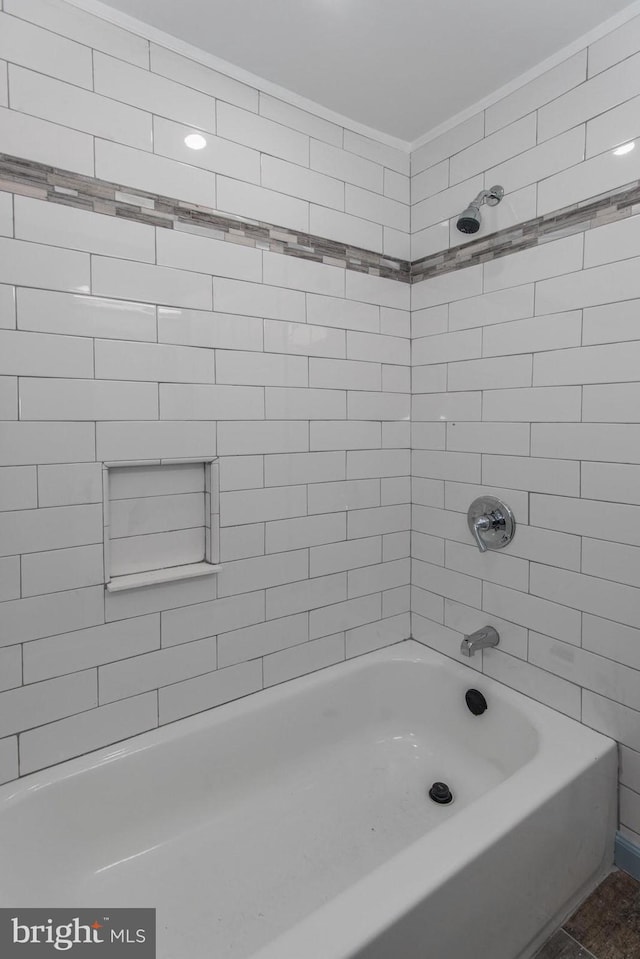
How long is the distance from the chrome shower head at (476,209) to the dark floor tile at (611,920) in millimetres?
2084

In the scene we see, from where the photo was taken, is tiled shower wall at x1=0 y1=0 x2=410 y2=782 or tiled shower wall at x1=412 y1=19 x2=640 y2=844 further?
tiled shower wall at x1=412 y1=19 x2=640 y2=844

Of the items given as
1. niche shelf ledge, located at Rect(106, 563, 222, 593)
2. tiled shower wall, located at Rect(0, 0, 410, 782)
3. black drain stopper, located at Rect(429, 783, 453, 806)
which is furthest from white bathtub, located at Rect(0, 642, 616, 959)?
niche shelf ledge, located at Rect(106, 563, 222, 593)

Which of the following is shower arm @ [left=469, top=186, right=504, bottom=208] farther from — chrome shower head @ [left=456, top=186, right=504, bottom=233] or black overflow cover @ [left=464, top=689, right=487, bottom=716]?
black overflow cover @ [left=464, top=689, right=487, bottom=716]

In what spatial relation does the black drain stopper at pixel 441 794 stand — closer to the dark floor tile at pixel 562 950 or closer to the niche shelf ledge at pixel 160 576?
the dark floor tile at pixel 562 950

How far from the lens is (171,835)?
1561 millimetres

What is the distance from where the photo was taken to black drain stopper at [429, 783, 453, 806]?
1760 mm

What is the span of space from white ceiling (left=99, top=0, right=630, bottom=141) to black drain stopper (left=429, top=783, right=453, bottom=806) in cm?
241

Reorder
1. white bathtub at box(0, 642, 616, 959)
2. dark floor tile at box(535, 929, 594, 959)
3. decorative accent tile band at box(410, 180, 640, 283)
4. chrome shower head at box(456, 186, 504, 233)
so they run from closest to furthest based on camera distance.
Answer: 1. white bathtub at box(0, 642, 616, 959)
2. dark floor tile at box(535, 929, 594, 959)
3. decorative accent tile band at box(410, 180, 640, 283)
4. chrome shower head at box(456, 186, 504, 233)

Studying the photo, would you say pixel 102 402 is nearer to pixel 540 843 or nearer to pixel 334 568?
pixel 334 568

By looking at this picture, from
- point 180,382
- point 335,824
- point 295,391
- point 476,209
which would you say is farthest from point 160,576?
point 476,209

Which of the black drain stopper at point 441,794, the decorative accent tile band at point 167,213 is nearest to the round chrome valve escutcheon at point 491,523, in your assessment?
the black drain stopper at point 441,794

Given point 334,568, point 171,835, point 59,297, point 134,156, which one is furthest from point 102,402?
point 171,835

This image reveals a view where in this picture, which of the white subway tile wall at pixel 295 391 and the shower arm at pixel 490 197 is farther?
the shower arm at pixel 490 197

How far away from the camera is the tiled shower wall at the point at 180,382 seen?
137cm
